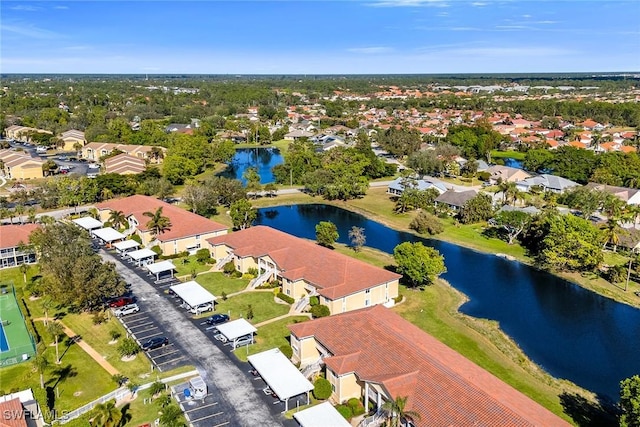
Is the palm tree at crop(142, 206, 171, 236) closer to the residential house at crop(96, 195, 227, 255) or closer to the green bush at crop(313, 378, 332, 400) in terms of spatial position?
the residential house at crop(96, 195, 227, 255)

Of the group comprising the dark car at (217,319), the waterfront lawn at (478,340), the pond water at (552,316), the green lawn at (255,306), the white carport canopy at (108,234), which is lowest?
the pond water at (552,316)

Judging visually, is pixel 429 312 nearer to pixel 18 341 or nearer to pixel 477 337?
pixel 477 337

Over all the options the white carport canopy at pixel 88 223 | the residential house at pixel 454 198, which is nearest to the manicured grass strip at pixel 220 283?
the white carport canopy at pixel 88 223

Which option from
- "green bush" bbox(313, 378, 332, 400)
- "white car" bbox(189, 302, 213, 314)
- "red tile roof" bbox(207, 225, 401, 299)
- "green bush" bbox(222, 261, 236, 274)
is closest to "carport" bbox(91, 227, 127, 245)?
"red tile roof" bbox(207, 225, 401, 299)

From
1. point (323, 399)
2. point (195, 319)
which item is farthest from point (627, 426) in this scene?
point (195, 319)

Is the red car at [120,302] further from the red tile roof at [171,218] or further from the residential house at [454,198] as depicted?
the residential house at [454,198]

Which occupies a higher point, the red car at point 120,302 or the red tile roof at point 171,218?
the red tile roof at point 171,218
